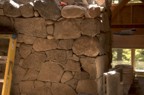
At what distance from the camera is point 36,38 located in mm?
3881

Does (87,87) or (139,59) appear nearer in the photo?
(87,87)

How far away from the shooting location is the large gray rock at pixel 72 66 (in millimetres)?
3742

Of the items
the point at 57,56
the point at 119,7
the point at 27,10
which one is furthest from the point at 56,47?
the point at 119,7

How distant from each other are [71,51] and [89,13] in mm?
598

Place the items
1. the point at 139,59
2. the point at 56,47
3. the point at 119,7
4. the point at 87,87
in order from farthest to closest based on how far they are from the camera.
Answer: the point at 139,59 < the point at 119,7 < the point at 56,47 < the point at 87,87

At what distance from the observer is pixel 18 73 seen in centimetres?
398

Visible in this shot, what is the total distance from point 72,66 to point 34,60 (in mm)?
582

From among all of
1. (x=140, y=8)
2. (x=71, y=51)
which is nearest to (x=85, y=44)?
(x=71, y=51)

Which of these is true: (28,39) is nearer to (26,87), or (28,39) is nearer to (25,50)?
(25,50)

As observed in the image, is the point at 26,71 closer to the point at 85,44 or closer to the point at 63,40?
the point at 63,40

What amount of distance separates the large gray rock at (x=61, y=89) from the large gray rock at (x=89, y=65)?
1.21 ft

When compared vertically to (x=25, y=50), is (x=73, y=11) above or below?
above

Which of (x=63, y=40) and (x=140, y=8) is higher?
(x=140, y=8)

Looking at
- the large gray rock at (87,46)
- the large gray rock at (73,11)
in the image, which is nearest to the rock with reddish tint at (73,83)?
the large gray rock at (87,46)
